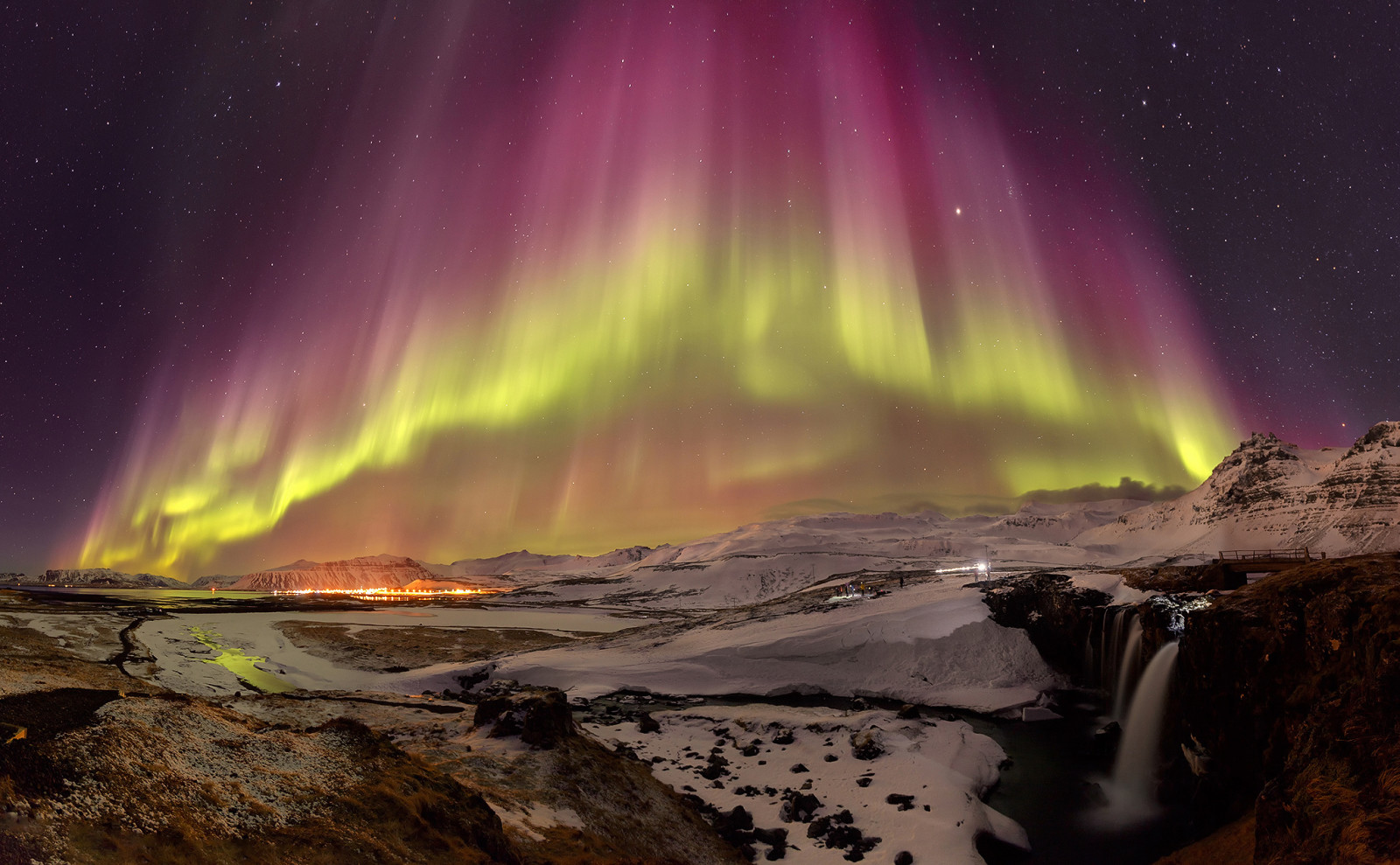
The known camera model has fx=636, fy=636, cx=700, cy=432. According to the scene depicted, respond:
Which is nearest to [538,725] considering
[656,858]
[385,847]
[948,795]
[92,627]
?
[656,858]

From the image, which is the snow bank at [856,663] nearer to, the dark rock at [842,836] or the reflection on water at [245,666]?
the reflection on water at [245,666]

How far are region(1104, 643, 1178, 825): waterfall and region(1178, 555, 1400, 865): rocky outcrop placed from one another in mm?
1689

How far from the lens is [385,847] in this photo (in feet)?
33.0

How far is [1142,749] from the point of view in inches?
1060

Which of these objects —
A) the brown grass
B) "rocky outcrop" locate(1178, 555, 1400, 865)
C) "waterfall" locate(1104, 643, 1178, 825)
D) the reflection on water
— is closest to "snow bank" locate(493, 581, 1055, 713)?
"waterfall" locate(1104, 643, 1178, 825)

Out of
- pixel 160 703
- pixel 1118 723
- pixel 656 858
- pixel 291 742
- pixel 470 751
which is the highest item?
pixel 160 703

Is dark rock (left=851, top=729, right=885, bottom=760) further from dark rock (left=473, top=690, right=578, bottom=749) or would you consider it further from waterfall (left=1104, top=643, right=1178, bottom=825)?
dark rock (left=473, top=690, right=578, bottom=749)

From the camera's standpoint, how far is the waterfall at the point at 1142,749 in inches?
912

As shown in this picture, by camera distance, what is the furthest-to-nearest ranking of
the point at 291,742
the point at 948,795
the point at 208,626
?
1. the point at 208,626
2. the point at 948,795
3. the point at 291,742

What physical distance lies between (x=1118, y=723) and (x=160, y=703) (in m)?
36.6

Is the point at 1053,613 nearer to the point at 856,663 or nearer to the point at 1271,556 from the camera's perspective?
the point at 856,663

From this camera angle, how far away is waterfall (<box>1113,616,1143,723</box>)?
31.5 m

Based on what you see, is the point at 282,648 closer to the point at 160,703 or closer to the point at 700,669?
the point at 700,669

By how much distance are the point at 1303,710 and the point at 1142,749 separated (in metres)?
13.3
